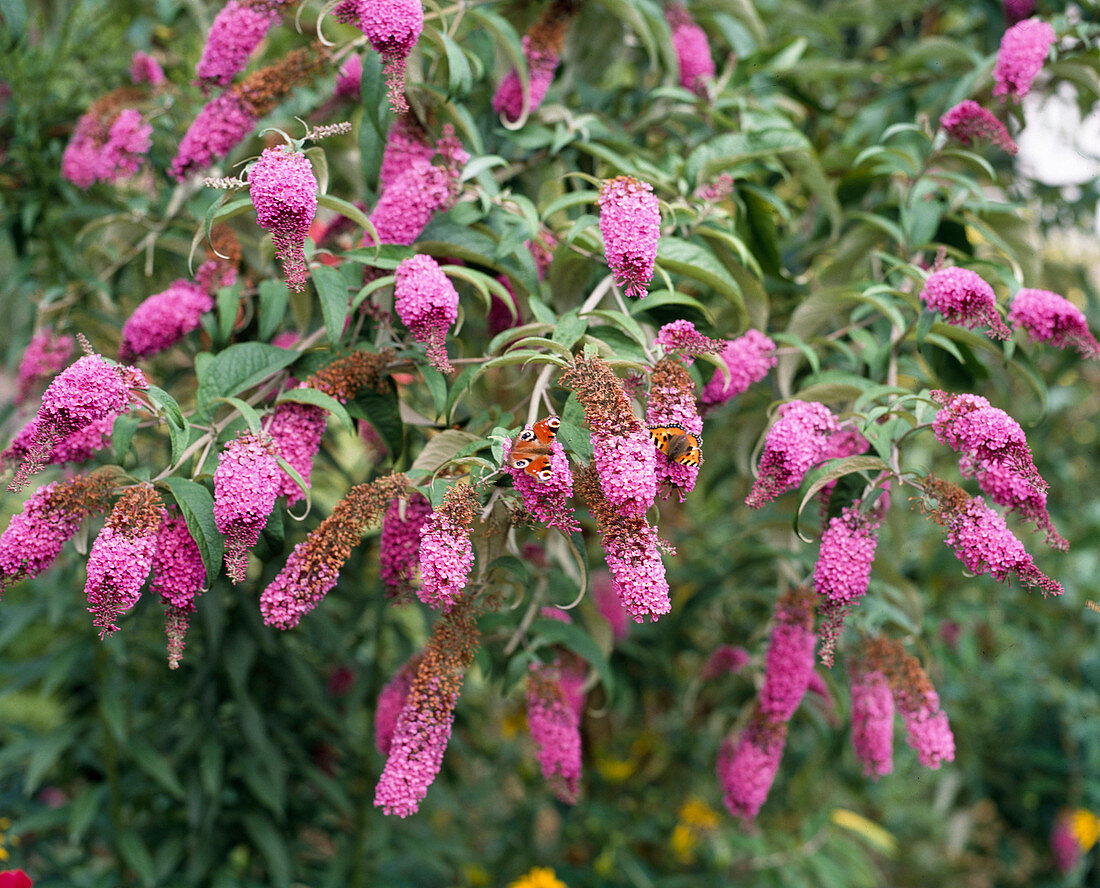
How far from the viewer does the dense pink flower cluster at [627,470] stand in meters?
0.97

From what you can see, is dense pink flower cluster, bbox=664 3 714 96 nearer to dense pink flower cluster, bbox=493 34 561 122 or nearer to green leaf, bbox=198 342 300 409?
dense pink flower cluster, bbox=493 34 561 122

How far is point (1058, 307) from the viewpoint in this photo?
4.26 feet

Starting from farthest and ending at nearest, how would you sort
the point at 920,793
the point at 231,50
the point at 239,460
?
the point at 920,793 → the point at 231,50 → the point at 239,460

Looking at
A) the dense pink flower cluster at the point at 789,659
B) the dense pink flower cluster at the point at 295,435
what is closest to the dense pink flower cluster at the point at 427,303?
the dense pink flower cluster at the point at 295,435

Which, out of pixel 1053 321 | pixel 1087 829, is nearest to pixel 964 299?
pixel 1053 321

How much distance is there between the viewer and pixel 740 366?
1.36 m

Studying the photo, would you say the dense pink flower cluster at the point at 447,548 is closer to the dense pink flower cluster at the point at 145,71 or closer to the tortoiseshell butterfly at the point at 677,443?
the tortoiseshell butterfly at the point at 677,443

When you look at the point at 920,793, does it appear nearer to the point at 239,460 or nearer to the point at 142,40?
the point at 239,460

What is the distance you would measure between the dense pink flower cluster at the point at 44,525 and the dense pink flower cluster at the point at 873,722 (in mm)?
1269

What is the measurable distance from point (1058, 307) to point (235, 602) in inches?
65.2

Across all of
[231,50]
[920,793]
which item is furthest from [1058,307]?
[920,793]

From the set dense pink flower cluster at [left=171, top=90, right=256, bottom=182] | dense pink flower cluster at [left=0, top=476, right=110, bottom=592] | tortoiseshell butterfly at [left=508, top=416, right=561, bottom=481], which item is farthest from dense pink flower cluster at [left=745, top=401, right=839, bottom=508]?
dense pink flower cluster at [left=171, top=90, right=256, bottom=182]

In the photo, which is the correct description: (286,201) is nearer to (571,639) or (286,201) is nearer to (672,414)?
(672,414)

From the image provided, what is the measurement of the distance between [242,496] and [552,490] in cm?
38
